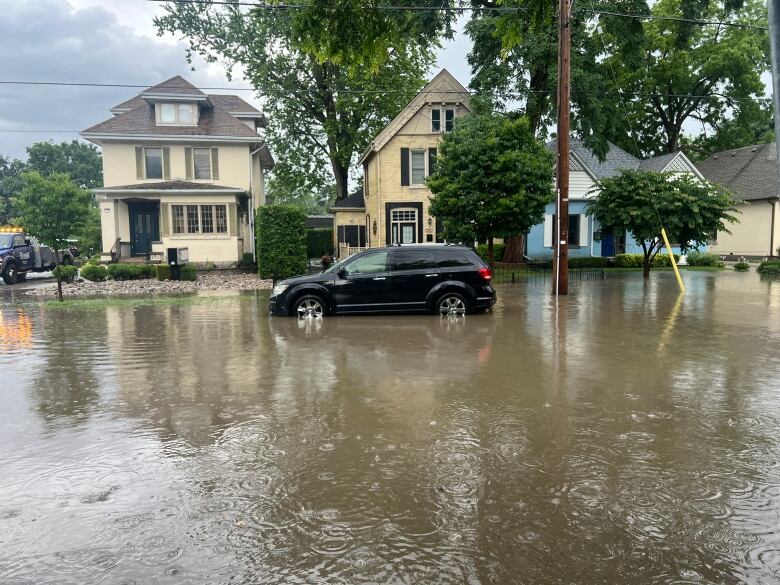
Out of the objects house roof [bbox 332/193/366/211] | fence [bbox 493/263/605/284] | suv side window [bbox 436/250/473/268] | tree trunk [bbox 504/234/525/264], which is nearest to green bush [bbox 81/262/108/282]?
fence [bbox 493/263/605/284]

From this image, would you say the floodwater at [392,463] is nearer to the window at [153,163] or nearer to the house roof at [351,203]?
the window at [153,163]

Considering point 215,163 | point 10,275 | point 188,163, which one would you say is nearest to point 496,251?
point 215,163

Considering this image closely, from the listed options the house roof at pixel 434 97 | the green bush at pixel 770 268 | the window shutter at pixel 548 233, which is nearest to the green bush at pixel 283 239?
the house roof at pixel 434 97

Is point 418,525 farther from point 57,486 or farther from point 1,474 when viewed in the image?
point 1,474

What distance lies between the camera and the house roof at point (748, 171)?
3856cm

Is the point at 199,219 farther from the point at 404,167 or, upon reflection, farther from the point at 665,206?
the point at 665,206

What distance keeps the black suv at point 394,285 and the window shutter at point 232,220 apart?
677 inches

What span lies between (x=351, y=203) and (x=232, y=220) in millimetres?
11704

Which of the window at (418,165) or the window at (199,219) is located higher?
the window at (418,165)

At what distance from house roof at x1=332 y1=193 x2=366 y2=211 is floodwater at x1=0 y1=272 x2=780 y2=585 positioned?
2978cm

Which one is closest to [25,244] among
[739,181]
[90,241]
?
[90,241]

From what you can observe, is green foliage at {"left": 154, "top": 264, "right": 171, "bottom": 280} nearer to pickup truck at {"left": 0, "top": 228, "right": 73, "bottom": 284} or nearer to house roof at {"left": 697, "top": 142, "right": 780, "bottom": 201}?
pickup truck at {"left": 0, "top": 228, "right": 73, "bottom": 284}

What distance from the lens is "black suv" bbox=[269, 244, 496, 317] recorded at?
1410 cm

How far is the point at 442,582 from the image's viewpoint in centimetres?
332
